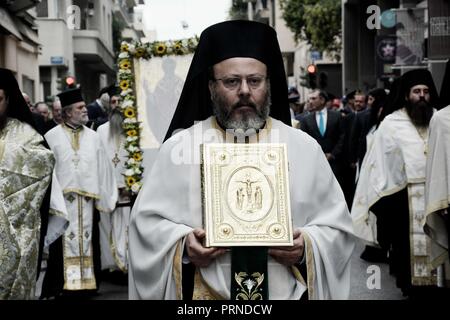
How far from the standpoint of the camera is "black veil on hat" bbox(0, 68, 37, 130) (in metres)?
6.89

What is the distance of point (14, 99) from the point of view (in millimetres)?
7023

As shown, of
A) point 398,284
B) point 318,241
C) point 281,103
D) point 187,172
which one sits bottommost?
point 398,284

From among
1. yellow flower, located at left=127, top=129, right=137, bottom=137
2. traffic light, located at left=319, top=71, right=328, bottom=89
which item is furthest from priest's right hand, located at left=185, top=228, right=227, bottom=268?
traffic light, located at left=319, top=71, right=328, bottom=89

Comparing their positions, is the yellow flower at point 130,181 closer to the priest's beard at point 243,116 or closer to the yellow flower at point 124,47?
the yellow flower at point 124,47

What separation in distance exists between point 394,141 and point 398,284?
147 centimetres

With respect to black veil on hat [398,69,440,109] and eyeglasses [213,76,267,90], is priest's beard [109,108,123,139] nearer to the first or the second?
black veil on hat [398,69,440,109]

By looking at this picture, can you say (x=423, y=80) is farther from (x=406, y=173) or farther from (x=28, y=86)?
(x=28, y=86)

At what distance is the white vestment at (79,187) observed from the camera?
10.4m

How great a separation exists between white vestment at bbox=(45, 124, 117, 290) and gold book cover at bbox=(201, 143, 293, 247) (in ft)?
20.7

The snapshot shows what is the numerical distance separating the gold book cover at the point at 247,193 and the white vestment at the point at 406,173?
545 cm

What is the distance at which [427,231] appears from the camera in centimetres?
784

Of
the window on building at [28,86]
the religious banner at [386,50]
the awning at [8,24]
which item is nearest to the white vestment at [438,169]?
the religious banner at [386,50]

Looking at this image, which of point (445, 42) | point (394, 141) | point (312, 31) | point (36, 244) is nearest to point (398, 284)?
point (394, 141)
